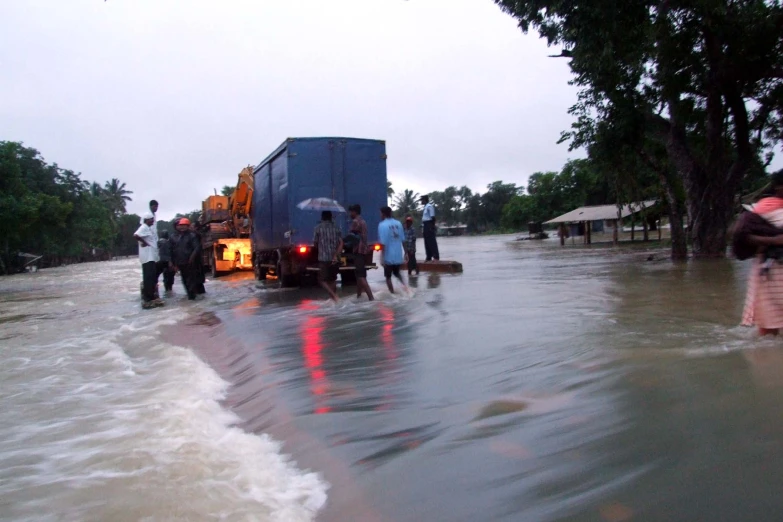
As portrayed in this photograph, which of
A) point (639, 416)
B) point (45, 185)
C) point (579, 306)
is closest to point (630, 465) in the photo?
point (639, 416)

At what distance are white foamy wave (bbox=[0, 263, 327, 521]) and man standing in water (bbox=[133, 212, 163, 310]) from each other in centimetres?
481

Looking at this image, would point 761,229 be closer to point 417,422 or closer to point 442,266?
point 417,422

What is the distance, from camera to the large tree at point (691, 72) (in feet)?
43.5

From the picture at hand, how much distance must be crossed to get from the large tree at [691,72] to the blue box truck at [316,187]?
478 cm

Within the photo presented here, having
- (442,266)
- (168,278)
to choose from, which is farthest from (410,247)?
(168,278)

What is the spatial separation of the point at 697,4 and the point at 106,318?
42.3 ft

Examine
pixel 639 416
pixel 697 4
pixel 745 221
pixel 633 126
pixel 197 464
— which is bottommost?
pixel 197 464

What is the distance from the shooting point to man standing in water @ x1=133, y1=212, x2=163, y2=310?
472 inches

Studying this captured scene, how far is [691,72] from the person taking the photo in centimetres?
1619

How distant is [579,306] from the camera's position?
27.2ft

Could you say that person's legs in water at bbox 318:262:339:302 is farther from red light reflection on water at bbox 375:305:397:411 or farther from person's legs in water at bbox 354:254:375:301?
red light reflection on water at bbox 375:305:397:411

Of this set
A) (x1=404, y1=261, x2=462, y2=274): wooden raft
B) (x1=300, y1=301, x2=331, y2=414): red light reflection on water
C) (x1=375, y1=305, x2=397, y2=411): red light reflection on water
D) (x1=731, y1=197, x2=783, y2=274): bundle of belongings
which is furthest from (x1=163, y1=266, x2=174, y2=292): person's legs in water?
(x1=731, y1=197, x2=783, y2=274): bundle of belongings

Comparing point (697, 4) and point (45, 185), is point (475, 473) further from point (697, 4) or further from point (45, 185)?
point (45, 185)

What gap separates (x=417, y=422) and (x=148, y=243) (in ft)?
30.8
